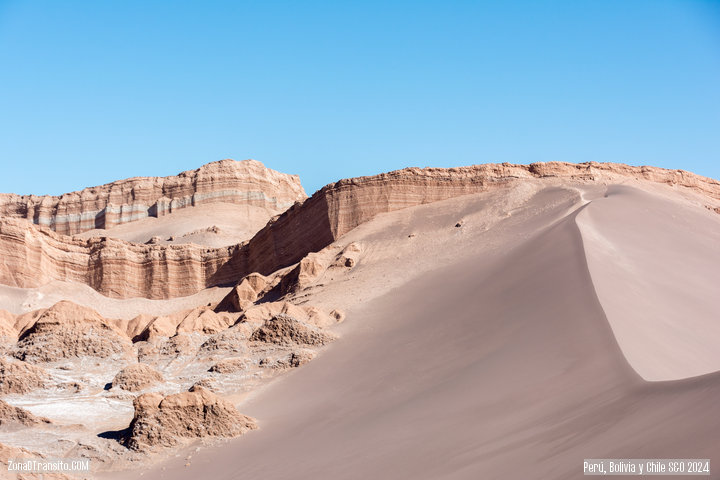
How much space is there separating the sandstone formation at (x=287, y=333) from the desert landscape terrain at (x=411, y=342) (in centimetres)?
5

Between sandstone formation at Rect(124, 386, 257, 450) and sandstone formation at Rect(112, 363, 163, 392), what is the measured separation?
3826 mm

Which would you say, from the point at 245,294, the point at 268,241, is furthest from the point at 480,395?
the point at 268,241

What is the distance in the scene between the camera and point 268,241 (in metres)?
38.5

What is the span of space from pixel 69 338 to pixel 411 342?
8832mm

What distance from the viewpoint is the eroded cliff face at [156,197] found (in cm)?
6191

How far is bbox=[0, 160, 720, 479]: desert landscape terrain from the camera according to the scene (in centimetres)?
1023

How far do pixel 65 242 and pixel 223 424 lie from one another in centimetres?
2841

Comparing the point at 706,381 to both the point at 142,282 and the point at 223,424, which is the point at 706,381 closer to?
the point at 223,424

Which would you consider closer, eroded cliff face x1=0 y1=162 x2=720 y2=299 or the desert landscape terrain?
the desert landscape terrain

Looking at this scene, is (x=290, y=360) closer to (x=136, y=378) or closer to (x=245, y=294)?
(x=136, y=378)

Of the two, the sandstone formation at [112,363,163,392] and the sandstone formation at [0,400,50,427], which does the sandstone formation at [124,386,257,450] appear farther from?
the sandstone formation at [112,363,163,392]

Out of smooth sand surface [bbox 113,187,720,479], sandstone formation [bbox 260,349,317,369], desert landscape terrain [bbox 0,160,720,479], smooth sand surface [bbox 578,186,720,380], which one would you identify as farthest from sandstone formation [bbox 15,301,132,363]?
smooth sand surface [bbox 578,186,720,380]

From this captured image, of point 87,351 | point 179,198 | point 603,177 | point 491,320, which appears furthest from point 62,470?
point 179,198

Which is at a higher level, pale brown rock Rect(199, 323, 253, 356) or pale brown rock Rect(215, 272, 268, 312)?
pale brown rock Rect(215, 272, 268, 312)
